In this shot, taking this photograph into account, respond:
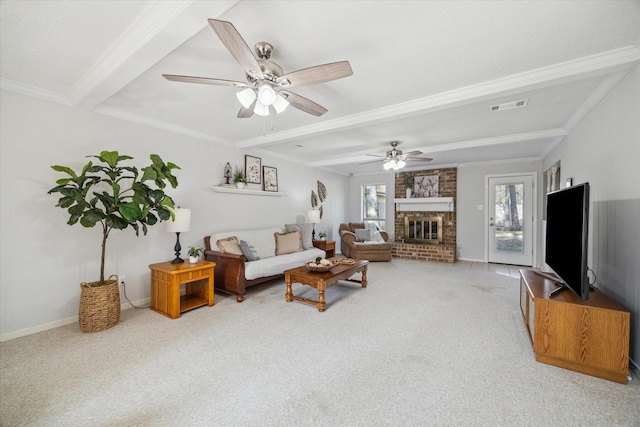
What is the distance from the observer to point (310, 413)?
1.53m

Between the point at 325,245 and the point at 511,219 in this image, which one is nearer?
the point at 325,245

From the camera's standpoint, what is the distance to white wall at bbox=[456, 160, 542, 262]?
601 cm

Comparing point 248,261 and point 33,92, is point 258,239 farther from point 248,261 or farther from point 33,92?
point 33,92

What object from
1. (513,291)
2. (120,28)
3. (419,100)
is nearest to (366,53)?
(419,100)

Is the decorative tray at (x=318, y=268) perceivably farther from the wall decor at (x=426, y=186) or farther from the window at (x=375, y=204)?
the window at (x=375, y=204)

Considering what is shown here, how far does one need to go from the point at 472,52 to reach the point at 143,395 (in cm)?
330

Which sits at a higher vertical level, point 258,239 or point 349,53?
point 349,53

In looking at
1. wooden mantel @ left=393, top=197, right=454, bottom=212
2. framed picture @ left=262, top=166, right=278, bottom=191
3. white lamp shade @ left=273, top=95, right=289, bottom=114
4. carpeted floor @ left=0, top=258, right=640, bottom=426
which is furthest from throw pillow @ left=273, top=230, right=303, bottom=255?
wooden mantel @ left=393, top=197, right=454, bottom=212

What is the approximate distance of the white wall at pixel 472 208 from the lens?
19.7 ft

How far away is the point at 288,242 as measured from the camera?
4.73 meters

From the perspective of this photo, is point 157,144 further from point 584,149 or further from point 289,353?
point 584,149

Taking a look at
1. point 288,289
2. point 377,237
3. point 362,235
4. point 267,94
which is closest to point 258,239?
point 288,289

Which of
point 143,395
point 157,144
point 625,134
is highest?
point 157,144

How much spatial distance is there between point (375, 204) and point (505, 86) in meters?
5.45
